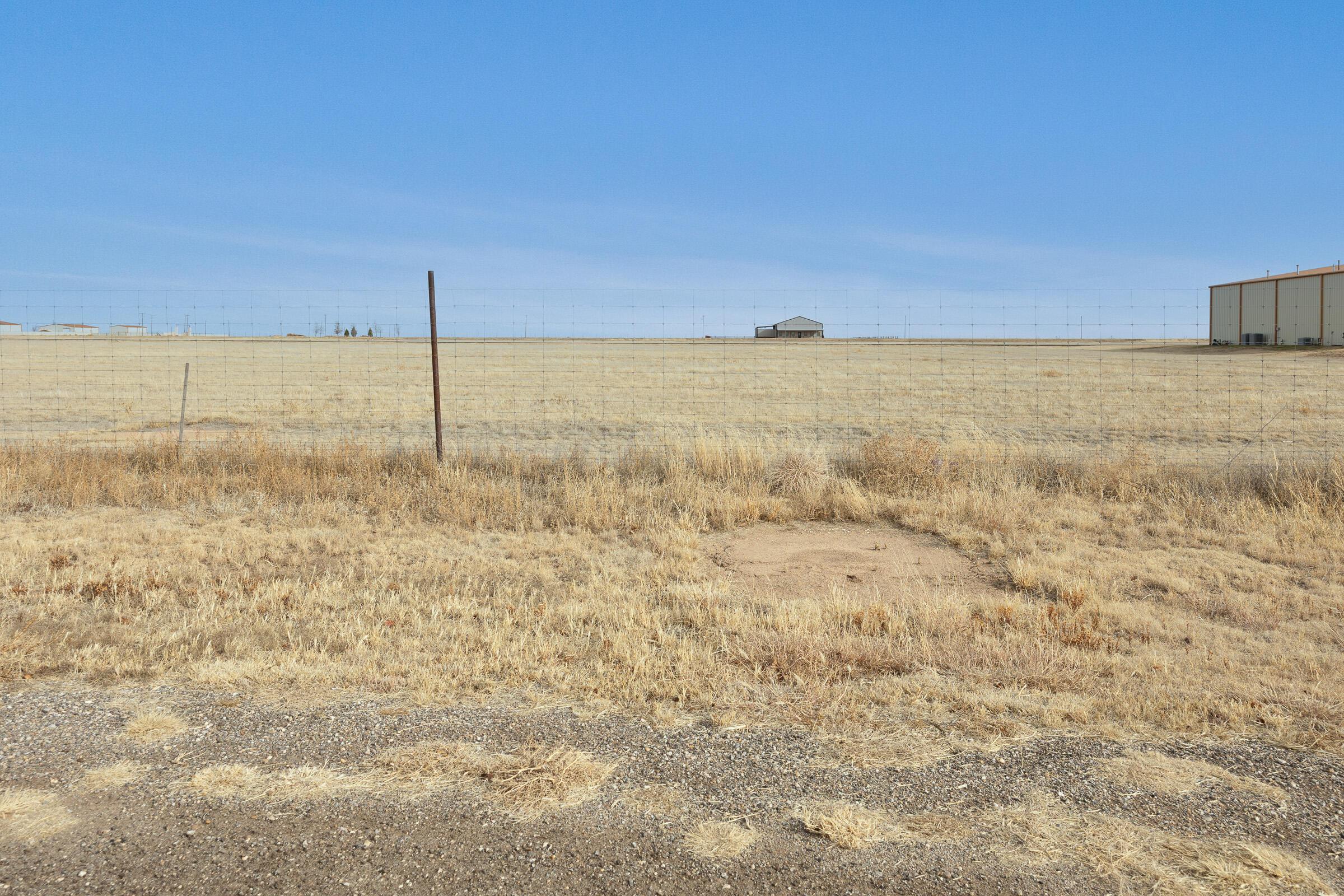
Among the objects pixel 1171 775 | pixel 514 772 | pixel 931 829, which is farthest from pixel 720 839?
pixel 1171 775

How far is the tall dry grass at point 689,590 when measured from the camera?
550 cm

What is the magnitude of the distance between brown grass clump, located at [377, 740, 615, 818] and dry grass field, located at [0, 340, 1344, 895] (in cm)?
2

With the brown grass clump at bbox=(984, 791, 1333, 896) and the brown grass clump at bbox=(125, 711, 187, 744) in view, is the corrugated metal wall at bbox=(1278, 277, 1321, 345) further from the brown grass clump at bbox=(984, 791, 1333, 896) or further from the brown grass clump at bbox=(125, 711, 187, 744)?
the brown grass clump at bbox=(125, 711, 187, 744)

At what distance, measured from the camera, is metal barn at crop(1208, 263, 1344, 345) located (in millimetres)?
56938

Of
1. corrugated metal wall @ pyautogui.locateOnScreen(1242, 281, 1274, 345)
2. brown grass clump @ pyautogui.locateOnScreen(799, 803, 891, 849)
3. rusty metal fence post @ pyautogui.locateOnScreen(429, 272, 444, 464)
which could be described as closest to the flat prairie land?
rusty metal fence post @ pyautogui.locateOnScreen(429, 272, 444, 464)

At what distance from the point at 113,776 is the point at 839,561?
20.9 feet

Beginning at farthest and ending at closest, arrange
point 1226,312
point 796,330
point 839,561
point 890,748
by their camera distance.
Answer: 1. point 796,330
2. point 1226,312
3. point 839,561
4. point 890,748

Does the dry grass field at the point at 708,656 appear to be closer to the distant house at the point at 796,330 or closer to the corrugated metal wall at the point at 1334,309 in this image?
the corrugated metal wall at the point at 1334,309

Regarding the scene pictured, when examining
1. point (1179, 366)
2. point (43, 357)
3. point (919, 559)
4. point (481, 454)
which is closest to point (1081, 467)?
point (919, 559)

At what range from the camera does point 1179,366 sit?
43.3 meters

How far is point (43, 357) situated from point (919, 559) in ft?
187

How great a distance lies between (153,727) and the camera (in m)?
4.89

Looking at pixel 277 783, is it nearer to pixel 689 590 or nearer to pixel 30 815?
pixel 30 815

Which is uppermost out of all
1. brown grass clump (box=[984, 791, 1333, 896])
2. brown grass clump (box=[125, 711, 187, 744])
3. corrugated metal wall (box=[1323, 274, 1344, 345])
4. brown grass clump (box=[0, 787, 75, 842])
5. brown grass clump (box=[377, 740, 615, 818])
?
corrugated metal wall (box=[1323, 274, 1344, 345])
